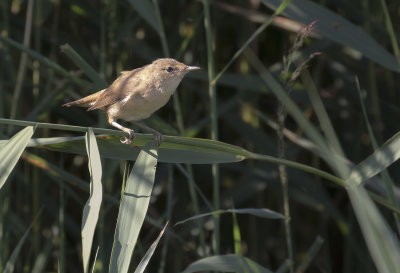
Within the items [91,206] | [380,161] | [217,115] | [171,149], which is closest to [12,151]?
[91,206]

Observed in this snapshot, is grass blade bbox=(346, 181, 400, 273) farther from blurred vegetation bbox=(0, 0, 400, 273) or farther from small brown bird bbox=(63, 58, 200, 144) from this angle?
blurred vegetation bbox=(0, 0, 400, 273)

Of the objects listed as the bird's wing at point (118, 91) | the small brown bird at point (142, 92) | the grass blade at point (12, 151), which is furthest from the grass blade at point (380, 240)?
the bird's wing at point (118, 91)

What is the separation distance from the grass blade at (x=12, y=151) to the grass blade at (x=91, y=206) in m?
0.14

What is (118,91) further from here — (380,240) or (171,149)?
(380,240)

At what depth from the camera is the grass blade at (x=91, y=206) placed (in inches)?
47.8

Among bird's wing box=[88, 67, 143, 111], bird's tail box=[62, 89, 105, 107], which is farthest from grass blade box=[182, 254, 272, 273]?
bird's tail box=[62, 89, 105, 107]

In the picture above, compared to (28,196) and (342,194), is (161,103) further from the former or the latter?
(342,194)

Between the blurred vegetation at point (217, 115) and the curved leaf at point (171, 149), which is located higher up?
the blurred vegetation at point (217, 115)

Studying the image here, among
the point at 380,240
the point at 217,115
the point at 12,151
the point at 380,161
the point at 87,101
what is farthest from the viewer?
the point at 217,115

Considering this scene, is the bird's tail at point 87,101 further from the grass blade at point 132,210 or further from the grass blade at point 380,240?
the grass blade at point 380,240

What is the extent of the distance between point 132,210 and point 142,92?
2.61 feet

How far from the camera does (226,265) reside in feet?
5.29

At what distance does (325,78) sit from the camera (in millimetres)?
3213

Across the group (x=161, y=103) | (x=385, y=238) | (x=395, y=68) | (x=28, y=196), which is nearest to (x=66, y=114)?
(x=28, y=196)
